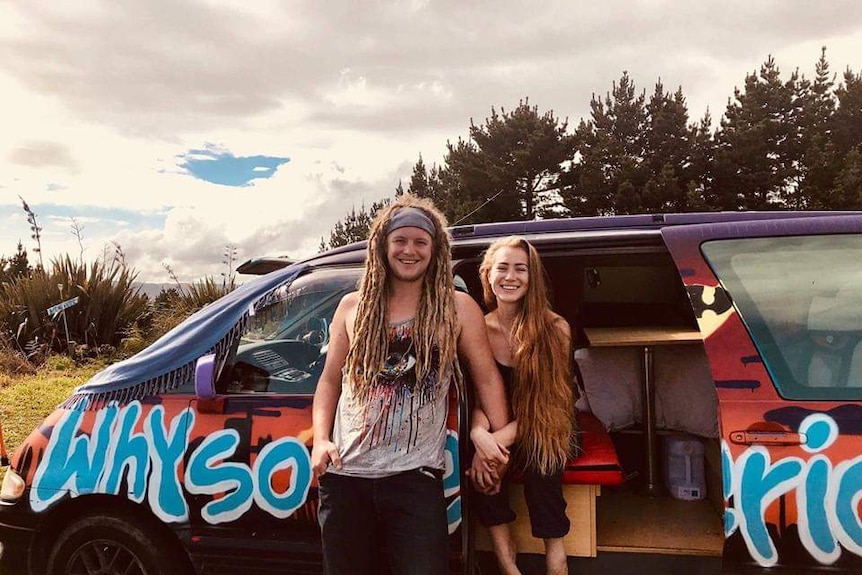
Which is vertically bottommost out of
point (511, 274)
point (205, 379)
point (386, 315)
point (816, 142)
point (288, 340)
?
point (205, 379)

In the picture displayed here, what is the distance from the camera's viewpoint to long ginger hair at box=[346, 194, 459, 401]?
2.22 metres

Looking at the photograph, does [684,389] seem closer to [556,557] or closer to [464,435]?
[556,557]

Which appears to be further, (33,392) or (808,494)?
(33,392)

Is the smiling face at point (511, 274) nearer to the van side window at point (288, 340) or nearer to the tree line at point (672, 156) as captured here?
the van side window at point (288, 340)

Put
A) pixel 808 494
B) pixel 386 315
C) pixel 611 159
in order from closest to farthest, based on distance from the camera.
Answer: pixel 808 494
pixel 386 315
pixel 611 159

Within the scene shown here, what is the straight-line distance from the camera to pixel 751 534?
2.18 m

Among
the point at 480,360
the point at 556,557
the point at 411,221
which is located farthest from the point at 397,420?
the point at 556,557

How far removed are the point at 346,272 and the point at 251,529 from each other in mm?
1067

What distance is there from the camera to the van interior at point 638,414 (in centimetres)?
273

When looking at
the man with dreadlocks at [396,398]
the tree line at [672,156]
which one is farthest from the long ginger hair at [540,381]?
the tree line at [672,156]

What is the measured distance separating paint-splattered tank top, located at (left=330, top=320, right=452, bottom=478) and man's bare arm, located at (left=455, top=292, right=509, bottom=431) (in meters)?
0.12

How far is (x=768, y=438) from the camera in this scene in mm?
2170

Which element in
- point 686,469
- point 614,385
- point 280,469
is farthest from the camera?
point 614,385

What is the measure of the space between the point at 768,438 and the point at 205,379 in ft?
6.52
